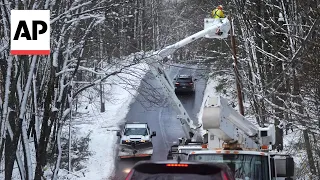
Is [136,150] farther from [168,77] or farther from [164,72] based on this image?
[164,72]

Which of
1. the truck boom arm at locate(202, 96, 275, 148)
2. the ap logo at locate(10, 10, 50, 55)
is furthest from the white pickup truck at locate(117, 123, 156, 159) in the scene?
the ap logo at locate(10, 10, 50, 55)

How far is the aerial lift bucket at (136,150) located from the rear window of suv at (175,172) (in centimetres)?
2173

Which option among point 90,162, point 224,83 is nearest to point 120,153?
point 90,162

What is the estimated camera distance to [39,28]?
12.7 metres

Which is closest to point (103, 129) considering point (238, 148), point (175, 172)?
point (238, 148)

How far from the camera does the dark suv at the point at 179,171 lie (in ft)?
25.0

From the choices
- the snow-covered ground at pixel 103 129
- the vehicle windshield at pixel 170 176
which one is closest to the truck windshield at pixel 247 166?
the vehicle windshield at pixel 170 176

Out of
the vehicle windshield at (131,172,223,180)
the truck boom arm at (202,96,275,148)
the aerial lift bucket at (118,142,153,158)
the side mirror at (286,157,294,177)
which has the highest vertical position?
the truck boom arm at (202,96,275,148)

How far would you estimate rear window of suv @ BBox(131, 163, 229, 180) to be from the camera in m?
7.63

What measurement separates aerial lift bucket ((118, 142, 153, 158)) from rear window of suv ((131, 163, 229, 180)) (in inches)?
855

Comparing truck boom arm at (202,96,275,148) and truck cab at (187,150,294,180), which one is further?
truck boom arm at (202,96,275,148)

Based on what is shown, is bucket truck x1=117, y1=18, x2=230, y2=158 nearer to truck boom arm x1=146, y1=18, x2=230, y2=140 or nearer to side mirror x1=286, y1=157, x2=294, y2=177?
truck boom arm x1=146, y1=18, x2=230, y2=140

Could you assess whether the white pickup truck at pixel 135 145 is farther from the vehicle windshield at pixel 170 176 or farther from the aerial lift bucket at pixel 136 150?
the vehicle windshield at pixel 170 176

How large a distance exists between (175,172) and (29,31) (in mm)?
5826
